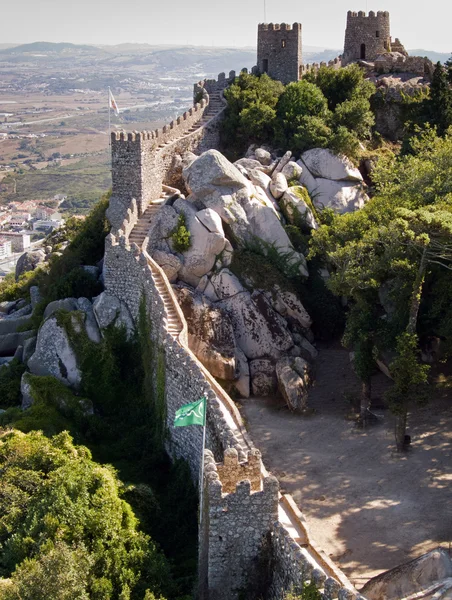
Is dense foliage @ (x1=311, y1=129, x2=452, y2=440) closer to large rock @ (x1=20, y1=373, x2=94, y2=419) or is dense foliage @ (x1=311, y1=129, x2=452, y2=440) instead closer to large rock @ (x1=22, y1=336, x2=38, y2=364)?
large rock @ (x1=20, y1=373, x2=94, y2=419)

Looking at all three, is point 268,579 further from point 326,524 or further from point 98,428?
point 98,428

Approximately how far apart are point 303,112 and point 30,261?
564 inches

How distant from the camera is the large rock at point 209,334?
27422mm

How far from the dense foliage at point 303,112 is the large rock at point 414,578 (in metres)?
20.4

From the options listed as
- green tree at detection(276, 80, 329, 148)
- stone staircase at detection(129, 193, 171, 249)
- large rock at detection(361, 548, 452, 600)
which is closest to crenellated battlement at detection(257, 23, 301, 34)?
green tree at detection(276, 80, 329, 148)

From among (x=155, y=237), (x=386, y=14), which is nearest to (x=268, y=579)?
(x=155, y=237)

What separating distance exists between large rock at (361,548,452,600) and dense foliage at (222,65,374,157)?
2040 cm

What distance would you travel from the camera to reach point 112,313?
27.8 metres

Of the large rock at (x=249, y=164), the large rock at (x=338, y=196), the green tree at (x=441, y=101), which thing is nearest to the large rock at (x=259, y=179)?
the large rock at (x=249, y=164)

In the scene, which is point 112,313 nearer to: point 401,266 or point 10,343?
point 10,343

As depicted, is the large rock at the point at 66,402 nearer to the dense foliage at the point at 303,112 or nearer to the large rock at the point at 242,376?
the large rock at the point at 242,376

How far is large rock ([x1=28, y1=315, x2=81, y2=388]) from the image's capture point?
1069 inches

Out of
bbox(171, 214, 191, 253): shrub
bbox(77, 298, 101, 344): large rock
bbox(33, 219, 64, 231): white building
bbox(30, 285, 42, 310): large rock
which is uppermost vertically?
bbox(171, 214, 191, 253): shrub

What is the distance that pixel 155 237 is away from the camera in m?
29.7
